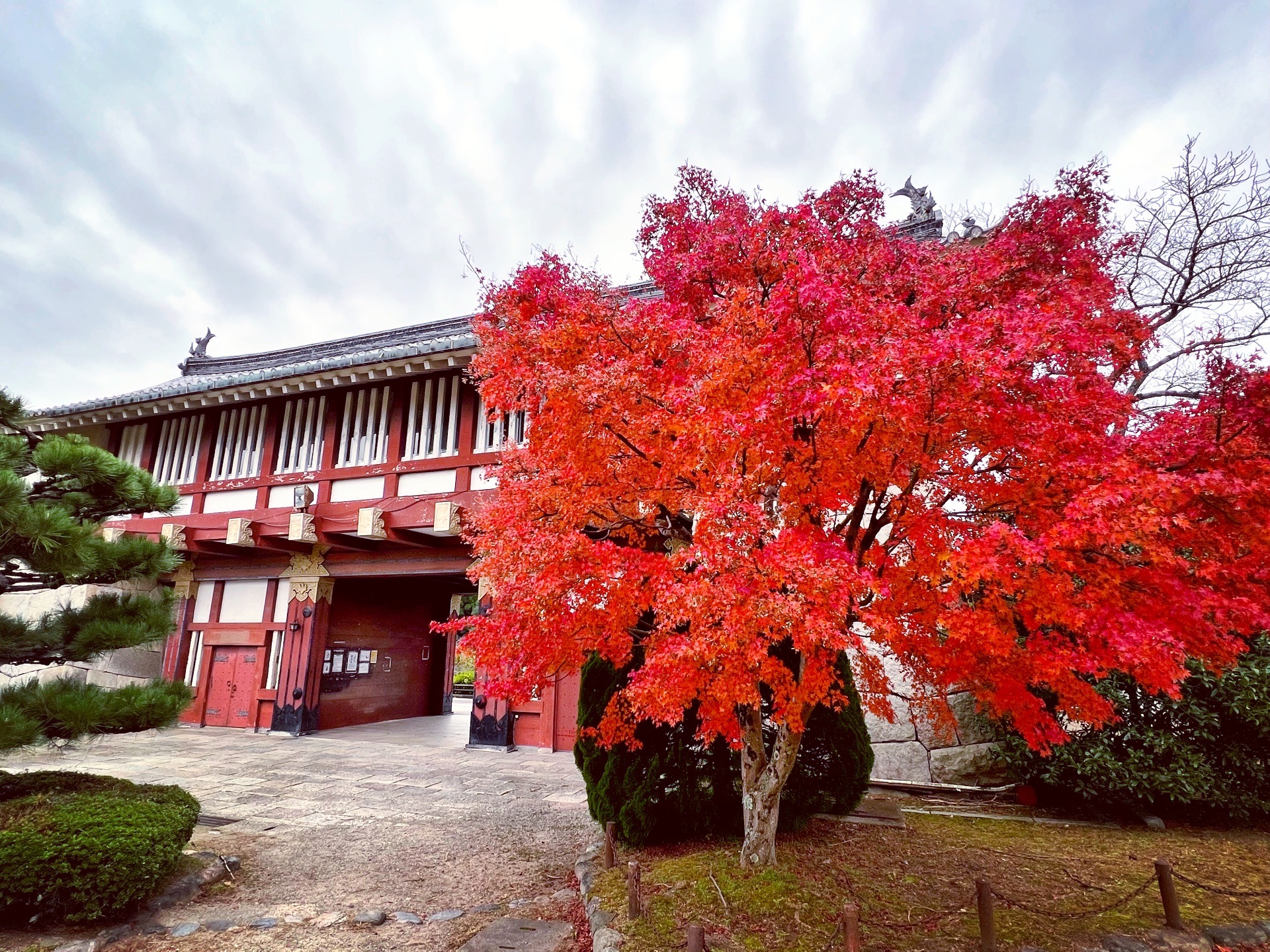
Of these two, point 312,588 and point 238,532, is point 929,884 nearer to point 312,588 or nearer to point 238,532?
point 312,588

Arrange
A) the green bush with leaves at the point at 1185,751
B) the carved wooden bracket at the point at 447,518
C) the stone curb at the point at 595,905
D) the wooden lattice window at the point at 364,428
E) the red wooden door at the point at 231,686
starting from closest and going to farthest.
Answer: the stone curb at the point at 595,905 → the green bush with leaves at the point at 1185,751 → the carved wooden bracket at the point at 447,518 → the wooden lattice window at the point at 364,428 → the red wooden door at the point at 231,686

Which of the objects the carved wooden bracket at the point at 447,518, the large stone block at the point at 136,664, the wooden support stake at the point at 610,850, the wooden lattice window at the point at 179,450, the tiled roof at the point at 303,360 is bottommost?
the wooden support stake at the point at 610,850

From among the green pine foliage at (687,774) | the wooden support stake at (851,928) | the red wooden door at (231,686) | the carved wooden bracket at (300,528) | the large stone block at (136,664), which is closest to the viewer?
the wooden support stake at (851,928)

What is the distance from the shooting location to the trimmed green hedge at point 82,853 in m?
4.43

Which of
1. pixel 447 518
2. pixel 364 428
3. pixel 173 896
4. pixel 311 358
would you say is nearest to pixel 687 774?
pixel 173 896

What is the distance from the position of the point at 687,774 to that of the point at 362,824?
398 cm

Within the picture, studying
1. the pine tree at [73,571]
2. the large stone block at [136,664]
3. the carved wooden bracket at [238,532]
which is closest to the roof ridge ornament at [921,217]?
the pine tree at [73,571]

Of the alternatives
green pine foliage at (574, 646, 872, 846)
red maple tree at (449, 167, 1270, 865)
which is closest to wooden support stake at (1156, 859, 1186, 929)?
red maple tree at (449, 167, 1270, 865)

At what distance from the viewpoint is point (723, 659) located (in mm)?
4023

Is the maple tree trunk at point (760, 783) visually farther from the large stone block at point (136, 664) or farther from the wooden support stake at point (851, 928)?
the large stone block at point (136, 664)

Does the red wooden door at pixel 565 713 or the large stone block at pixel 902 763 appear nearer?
the large stone block at pixel 902 763

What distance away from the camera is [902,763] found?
28.7 ft

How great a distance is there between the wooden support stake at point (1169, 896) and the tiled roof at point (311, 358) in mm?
8533

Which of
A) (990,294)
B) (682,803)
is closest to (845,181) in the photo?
(990,294)
